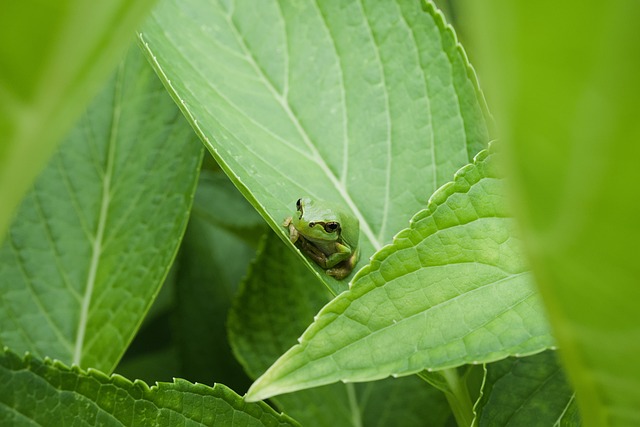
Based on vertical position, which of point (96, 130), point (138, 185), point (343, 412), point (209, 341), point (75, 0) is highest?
point (75, 0)

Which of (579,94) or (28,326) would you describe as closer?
(579,94)

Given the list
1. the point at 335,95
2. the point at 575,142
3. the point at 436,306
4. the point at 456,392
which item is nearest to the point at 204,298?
the point at 335,95

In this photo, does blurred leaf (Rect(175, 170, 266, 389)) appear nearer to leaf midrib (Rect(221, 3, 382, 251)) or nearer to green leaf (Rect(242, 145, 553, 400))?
leaf midrib (Rect(221, 3, 382, 251))

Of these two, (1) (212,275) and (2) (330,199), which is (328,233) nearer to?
(2) (330,199)

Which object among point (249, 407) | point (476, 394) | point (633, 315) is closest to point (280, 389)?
point (249, 407)

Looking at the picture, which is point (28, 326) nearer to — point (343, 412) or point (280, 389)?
point (343, 412)

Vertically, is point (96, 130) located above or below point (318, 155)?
above

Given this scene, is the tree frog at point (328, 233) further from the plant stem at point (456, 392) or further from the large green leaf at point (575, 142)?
the large green leaf at point (575, 142)
